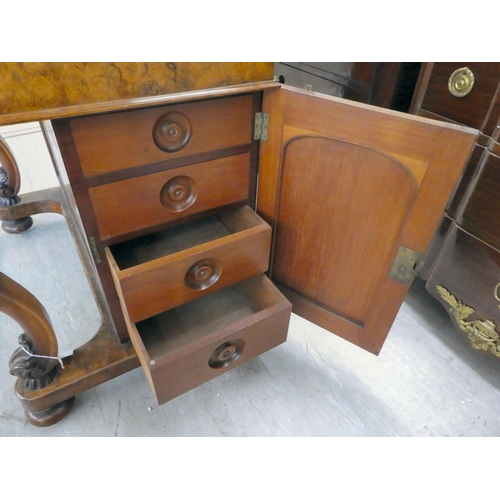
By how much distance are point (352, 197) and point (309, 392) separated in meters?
0.51

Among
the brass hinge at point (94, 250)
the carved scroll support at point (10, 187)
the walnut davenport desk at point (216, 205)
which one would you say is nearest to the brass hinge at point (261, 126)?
the walnut davenport desk at point (216, 205)

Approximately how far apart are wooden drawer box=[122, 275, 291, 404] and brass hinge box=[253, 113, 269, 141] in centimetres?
31

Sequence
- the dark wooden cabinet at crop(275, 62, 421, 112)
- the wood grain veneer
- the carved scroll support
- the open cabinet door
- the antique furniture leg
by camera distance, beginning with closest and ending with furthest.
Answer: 1. the wood grain veneer
2. the open cabinet door
3. the antique furniture leg
4. the dark wooden cabinet at crop(275, 62, 421, 112)
5. the carved scroll support

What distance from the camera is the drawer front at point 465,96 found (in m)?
0.76

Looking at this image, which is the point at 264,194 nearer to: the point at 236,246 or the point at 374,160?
the point at 236,246

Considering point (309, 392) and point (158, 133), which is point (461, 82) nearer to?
point (158, 133)

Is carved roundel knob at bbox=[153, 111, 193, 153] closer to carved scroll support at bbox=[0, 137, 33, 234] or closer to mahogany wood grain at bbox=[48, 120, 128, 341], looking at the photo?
mahogany wood grain at bbox=[48, 120, 128, 341]

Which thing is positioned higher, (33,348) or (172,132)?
(172,132)

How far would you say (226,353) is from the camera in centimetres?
81

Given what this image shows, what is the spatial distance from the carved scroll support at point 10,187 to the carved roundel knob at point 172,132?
0.81 m

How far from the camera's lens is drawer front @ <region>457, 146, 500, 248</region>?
805mm

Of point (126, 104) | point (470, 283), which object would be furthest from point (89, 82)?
point (470, 283)

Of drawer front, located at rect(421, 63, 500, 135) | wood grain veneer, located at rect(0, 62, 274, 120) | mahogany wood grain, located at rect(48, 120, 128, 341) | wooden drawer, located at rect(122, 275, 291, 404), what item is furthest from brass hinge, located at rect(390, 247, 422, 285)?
mahogany wood grain, located at rect(48, 120, 128, 341)
